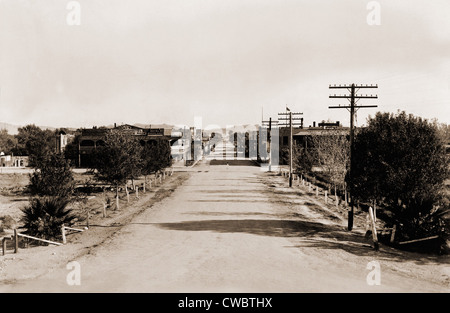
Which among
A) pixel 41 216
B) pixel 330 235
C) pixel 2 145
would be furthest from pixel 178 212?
pixel 2 145

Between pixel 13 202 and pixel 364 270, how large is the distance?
1360 inches

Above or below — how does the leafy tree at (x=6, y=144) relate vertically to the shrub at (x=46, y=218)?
above

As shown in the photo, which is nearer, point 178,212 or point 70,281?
point 70,281

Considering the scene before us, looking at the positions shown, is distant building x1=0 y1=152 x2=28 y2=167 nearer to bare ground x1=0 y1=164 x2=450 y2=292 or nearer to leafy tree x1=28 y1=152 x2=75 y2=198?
leafy tree x1=28 y1=152 x2=75 y2=198

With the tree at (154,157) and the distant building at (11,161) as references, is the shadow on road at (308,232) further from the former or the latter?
the distant building at (11,161)

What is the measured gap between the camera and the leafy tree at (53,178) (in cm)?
2266

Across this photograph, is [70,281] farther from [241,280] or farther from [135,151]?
[135,151]

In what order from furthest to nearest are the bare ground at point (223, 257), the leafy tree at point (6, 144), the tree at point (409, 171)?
the leafy tree at point (6, 144) < the tree at point (409, 171) < the bare ground at point (223, 257)

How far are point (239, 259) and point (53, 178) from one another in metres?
14.2

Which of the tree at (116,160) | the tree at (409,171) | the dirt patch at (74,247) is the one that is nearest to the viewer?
the dirt patch at (74,247)

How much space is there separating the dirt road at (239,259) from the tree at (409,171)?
211 cm

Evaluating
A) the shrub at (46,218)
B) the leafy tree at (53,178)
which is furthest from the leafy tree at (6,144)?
the shrub at (46,218)

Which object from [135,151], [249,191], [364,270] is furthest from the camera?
[249,191]

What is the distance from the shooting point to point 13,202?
36.8 m
